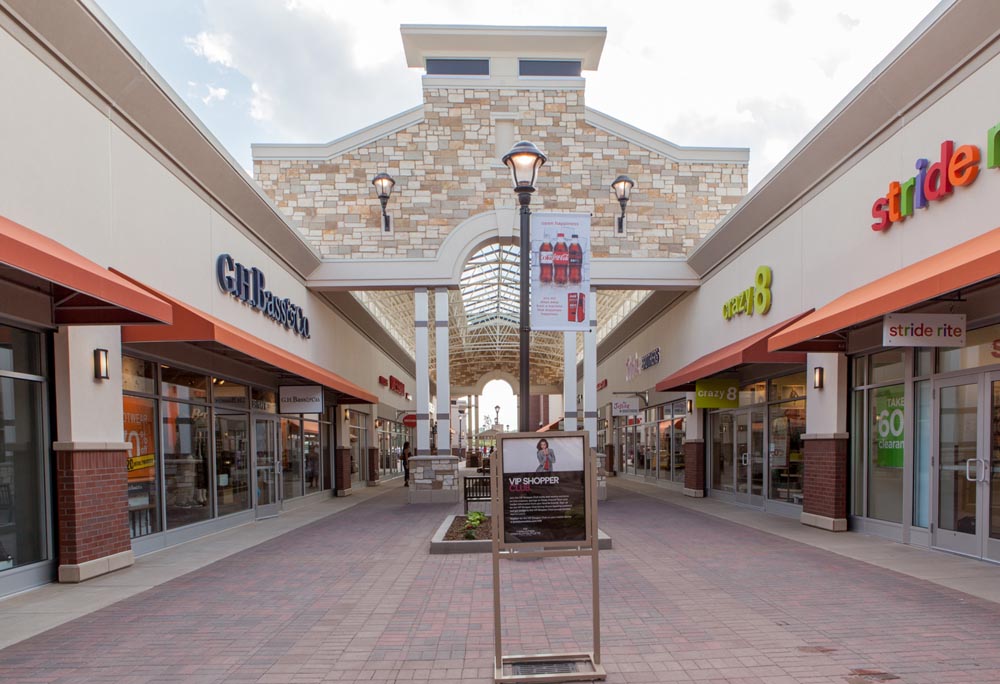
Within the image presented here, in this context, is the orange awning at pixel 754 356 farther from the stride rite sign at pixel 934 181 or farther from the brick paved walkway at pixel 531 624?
the brick paved walkway at pixel 531 624

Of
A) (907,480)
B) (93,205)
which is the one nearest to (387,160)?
(93,205)

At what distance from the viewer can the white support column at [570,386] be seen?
16.1 m

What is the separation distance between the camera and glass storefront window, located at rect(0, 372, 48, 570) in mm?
6539

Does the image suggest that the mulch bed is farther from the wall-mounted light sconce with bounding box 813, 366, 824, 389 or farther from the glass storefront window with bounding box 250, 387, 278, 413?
the wall-mounted light sconce with bounding box 813, 366, 824, 389

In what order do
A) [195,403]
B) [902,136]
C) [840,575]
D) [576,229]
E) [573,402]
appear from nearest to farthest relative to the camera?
[576,229] < [840,575] < [902,136] < [195,403] < [573,402]

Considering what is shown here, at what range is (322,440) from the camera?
17.9m

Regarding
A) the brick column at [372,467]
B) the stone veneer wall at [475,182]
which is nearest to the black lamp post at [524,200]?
the stone veneer wall at [475,182]

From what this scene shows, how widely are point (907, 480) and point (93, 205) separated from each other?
33.3 feet

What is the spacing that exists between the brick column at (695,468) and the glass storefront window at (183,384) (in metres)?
11.2

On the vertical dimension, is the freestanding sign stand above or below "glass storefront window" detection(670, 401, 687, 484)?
above

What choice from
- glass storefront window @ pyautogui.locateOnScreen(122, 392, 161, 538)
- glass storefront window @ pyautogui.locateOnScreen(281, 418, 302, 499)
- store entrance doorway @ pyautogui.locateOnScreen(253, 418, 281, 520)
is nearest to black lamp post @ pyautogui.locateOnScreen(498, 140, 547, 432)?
glass storefront window @ pyautogui.locateOnScreen(122, 392, 161, 538)

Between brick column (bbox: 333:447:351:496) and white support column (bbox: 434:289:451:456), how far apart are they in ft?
13.5

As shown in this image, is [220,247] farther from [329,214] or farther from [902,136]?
[902,136]

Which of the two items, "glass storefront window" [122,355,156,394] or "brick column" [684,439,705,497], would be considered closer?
"glass storefront window" [122,355,156,394]
